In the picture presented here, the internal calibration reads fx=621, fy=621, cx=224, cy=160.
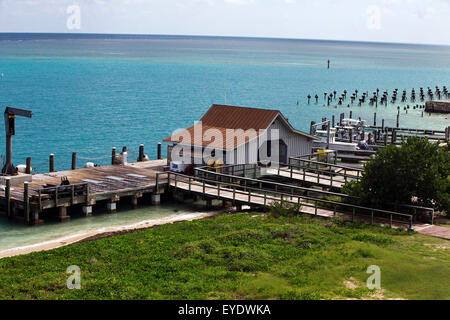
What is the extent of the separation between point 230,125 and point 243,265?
1890 cm

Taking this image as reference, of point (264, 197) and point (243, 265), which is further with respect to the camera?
point (264, 197)

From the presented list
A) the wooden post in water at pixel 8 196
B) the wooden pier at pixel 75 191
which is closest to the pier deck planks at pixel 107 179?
the wooden pier at pixel 75 191

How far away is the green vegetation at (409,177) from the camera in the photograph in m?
26.2

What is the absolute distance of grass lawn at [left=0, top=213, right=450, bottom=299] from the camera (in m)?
17.5

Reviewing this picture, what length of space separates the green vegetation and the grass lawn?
8.50ft

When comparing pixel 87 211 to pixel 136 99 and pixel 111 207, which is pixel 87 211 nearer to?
pixel 111 207

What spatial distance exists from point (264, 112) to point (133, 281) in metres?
A: 20.8

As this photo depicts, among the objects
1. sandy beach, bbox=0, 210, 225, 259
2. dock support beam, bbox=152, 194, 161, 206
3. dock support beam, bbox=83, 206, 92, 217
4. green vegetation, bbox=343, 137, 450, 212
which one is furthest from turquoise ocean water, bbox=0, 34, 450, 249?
green vegetation, bbox=343, 137, 450, 212

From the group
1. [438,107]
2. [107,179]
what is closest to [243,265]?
[107,179]

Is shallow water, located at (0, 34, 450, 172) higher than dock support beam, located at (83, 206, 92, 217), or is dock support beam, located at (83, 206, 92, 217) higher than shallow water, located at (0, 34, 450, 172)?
shallow water, located at (0, 34, 450, 172)

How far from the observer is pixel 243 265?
1978cm

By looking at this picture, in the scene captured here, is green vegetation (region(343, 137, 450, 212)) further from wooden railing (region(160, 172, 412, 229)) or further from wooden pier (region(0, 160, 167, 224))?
wooden pier (region(0, 160, 167, 224))

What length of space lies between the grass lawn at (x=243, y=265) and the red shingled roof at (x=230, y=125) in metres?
11.2

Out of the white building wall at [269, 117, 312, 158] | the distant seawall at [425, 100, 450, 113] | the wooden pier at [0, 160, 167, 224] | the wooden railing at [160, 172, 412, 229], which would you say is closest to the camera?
the wooden railing at [160, 172, 412, 229]
